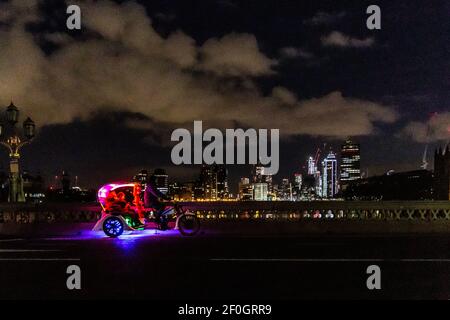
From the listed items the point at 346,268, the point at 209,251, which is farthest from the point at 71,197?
the point at 346,268

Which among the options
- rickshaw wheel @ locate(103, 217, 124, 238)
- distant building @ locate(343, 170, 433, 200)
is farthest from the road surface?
distant building @ locate(343, 170, 433, 200)

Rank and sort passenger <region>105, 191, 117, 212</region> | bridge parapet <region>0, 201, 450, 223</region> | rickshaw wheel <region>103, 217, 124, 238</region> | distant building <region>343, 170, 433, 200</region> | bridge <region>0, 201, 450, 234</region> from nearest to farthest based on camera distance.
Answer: rickshaw wheel <region>103, 217, 124, 238</region>, passenger <region>105, 191, 117, 212</region>, bridge <region>0, 201, 450, 234</region>, bridge parapet <region>0, 201, 450, 223</region>, distant building <region>343, 170, 433, 200</region>

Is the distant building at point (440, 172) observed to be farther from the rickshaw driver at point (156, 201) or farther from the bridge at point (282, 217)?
the rickshaw driver at point (156, 201)

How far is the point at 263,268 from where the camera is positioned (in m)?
11.8

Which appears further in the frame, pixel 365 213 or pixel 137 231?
pixel 365 213

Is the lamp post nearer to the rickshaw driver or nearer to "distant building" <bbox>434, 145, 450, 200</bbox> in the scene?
the rickshaw driver

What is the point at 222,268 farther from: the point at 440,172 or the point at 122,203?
the point at 440,172

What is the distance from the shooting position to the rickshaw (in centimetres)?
1864

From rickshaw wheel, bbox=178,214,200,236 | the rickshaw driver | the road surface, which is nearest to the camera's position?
the road surface

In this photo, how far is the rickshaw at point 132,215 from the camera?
1864 cm

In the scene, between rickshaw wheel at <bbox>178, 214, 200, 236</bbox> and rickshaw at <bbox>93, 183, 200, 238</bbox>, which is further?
rickshaw wheel at <bbox>178, 214, 200, 236</bbox>
